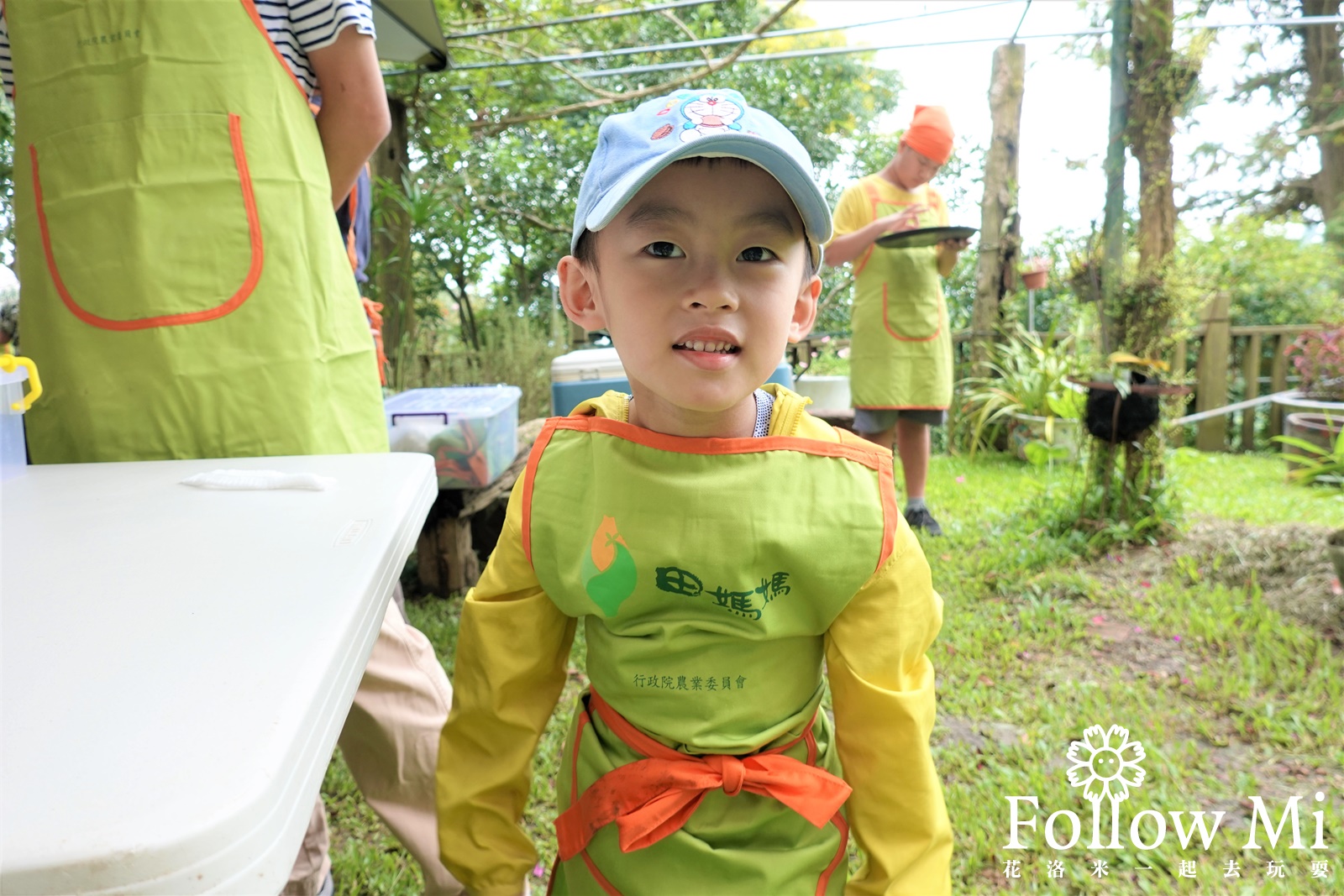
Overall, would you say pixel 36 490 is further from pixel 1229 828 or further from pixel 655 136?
pixel 1229 828

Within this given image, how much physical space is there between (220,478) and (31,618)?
393 mm

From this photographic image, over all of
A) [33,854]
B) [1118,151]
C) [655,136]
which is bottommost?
[33,854]

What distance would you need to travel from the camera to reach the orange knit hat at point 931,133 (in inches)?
127

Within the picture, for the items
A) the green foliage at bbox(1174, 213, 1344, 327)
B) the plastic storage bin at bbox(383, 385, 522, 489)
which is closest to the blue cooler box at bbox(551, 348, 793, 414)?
the plastic storage bin at bbox(383, 385, 522, 489)

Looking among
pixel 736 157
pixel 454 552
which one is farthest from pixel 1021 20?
pixel 736 157

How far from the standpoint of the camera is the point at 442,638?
2.66 m

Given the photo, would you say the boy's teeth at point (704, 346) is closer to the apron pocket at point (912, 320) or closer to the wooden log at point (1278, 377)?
the apron pocket at point (912, 320)

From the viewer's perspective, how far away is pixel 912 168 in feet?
11.1

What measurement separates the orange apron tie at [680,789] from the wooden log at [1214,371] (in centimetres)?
631

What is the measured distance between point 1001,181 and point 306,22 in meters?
5.46

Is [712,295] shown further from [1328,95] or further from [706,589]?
[1328,95]

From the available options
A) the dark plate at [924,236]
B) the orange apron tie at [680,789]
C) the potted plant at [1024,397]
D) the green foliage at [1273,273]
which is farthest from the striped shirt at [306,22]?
the green foliage at [1273,273]

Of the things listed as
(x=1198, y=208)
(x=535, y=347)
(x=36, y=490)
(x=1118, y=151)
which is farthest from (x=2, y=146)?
(x=1198, y=208)

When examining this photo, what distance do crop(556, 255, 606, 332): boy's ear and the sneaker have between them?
292 cm
